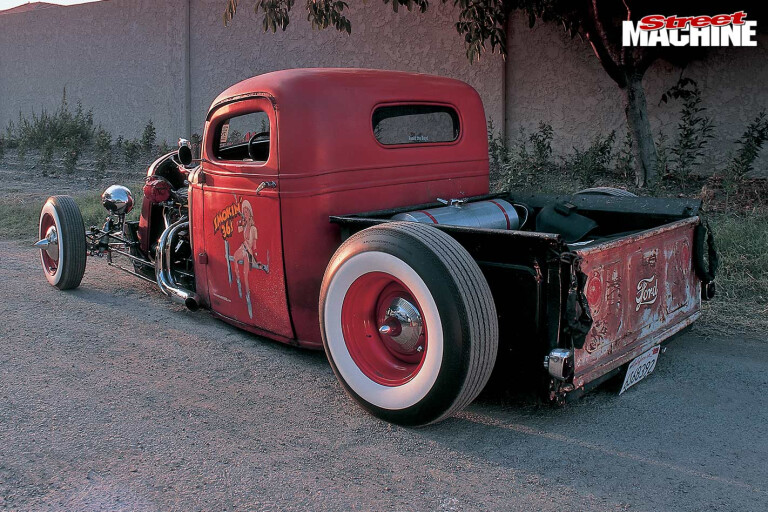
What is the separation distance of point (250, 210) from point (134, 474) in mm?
1704

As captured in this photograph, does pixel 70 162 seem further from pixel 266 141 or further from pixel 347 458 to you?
pixel 347 458

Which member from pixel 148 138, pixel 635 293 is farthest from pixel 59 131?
pixel 635 293

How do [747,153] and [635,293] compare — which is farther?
[747,153]

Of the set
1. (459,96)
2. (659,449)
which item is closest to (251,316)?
(459,96)

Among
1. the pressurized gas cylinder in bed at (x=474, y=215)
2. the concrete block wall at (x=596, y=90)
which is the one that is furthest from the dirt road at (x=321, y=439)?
the concrete block wall at (x=596, y=90)

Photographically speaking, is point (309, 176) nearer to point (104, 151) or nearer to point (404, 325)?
point (404, 325)

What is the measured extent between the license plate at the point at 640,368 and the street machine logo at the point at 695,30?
5118 millimetres

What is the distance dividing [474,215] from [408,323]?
1.08 m

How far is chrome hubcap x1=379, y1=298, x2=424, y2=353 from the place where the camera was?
3184 millimetres

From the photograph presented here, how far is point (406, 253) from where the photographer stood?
2.99m

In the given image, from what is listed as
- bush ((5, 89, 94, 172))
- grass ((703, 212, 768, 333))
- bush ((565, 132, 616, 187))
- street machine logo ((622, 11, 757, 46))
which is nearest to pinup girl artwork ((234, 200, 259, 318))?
grass ((703, 212, 768, 333))

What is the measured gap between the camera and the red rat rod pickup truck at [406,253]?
2.94 m

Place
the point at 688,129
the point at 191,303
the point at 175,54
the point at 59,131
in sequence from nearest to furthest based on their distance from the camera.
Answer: the point at 191,303 → the point at 688,129 → the point at 175,54 → the point at 59,131

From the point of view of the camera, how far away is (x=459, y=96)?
460cm
